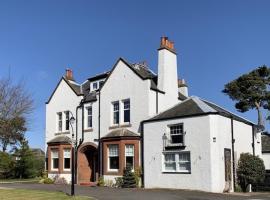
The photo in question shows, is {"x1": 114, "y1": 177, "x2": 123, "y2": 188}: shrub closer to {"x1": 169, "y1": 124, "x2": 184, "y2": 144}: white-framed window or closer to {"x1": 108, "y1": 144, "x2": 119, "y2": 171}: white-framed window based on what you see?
{"x1": 108, "y1": 144, "x2": 119, "y2": 171}: white-framed window

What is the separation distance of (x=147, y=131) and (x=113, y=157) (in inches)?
161

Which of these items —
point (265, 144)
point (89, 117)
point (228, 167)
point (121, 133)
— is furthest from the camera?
point (265, 144)

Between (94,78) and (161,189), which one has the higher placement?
(94,78)

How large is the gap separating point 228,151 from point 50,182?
1742 cm

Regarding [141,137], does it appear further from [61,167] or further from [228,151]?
[61,167]

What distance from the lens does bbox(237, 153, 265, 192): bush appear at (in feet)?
95.0

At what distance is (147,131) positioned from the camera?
3105 cm

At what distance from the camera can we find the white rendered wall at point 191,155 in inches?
1069

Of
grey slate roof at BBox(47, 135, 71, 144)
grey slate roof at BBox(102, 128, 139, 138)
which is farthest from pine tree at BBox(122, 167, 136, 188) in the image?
grey slate roof at BBox(47, 135, 71, 144)

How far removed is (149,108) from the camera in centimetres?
3159

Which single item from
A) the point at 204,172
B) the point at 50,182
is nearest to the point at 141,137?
the point at 204,172

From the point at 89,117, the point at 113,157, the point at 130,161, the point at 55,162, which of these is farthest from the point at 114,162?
the point at 55,162

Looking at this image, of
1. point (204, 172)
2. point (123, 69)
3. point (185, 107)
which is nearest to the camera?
point (204, 172)

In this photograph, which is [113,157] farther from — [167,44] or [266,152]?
[266,152]
